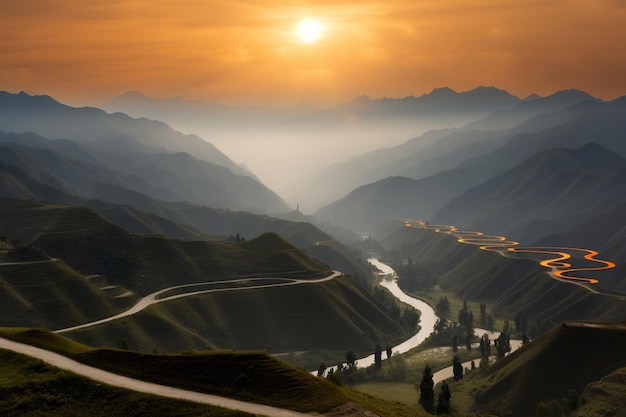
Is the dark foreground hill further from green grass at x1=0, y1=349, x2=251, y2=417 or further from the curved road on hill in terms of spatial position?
green grass at x1=0, y1=349, x2=251, y2=417

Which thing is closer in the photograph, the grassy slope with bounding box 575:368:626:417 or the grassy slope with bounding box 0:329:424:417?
the grassy slope with bounding box 0:329:424:417

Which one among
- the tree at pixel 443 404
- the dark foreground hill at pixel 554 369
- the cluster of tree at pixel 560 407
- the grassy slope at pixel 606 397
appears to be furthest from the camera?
the dark foreground hill at pixel 554 369

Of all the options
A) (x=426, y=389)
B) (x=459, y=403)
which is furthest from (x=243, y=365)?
(x=459, y=403)

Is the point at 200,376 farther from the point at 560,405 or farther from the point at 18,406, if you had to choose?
the point at 560,405

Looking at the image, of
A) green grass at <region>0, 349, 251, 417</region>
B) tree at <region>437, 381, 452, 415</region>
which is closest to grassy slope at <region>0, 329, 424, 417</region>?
green grass at <region>0, 349, 251, 417</region>

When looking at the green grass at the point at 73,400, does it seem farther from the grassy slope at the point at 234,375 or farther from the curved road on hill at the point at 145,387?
the curved road on hill at the point at 145,387

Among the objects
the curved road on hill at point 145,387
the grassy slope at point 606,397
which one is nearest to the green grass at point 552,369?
the grassy slope at point 606,397

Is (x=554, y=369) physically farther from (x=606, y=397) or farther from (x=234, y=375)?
(x=234, y=375)
